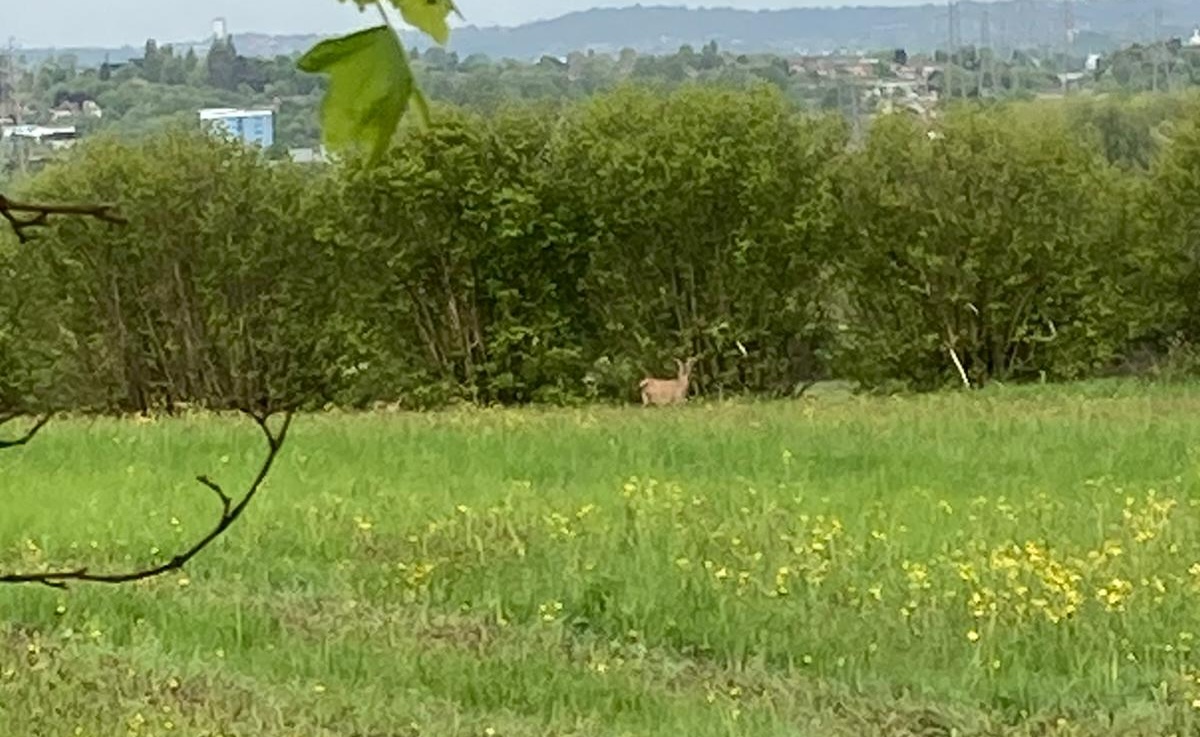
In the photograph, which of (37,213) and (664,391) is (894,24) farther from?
(37,213)

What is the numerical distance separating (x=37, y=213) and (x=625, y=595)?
6113 millimetres

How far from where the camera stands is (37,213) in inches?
40.6

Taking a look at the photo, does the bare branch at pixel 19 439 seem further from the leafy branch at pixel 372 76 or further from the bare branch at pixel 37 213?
the leafy branch at pixel 372 76

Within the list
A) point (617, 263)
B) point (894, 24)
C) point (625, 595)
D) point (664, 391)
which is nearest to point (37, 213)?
point (625, 595)

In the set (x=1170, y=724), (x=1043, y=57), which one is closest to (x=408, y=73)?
(x=1170, y=724)

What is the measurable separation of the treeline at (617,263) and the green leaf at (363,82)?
20811mm

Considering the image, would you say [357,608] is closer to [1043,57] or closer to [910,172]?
[910,172]

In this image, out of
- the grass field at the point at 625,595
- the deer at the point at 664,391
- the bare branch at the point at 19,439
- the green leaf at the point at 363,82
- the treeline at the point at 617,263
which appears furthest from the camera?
the treeline at the point at 617,263

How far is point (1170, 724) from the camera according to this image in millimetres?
5379

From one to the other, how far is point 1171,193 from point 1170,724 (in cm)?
1891

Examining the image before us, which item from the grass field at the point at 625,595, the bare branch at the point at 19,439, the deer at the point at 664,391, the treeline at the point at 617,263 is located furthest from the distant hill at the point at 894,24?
the bare branch at the point at 19,439

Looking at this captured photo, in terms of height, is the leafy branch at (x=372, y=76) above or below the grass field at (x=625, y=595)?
above

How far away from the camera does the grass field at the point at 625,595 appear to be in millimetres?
5645

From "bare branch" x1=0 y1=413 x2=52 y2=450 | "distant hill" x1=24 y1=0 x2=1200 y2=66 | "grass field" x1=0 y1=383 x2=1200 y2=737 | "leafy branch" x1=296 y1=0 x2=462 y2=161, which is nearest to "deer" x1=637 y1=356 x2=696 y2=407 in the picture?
"grass field" x1=0 y1=383 x2=1200 y2=737
